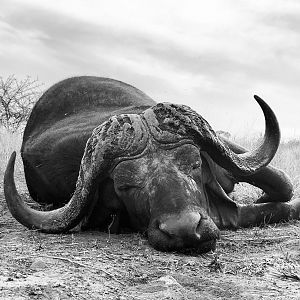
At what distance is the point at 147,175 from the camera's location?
4.44 metres

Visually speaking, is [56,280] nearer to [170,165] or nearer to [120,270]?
[120,270]

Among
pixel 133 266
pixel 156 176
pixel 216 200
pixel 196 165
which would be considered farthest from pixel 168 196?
pixel 216 200

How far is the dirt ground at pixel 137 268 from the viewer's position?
3162 millimetres

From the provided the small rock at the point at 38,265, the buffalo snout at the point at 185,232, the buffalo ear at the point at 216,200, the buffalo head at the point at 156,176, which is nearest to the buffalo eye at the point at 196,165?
the buffalo head at the point at 156,176

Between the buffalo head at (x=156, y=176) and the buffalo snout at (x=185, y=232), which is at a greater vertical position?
the buffalo head at (x=156, y=176)

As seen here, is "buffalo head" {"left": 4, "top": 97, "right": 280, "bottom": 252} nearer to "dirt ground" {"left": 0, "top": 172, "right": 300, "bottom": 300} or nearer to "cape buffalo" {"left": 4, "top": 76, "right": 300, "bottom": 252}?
"cape buffalo" {"left": 4, "top": 76, "right": 300, "bottom": 252}

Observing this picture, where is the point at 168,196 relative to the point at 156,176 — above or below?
below

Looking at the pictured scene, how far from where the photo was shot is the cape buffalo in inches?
166

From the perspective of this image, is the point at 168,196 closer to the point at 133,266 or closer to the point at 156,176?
the point at 156,176

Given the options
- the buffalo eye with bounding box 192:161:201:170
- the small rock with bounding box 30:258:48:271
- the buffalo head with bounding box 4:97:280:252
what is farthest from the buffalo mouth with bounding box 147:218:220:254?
the small rock with bounding box 30:258:48:271

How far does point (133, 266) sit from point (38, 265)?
1.72 feet

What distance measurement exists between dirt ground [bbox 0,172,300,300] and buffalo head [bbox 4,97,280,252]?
126 millimetres

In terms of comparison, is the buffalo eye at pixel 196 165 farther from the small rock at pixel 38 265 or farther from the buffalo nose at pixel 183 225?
the small rock at pixel 38 265

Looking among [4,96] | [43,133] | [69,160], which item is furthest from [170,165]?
[4,96]
